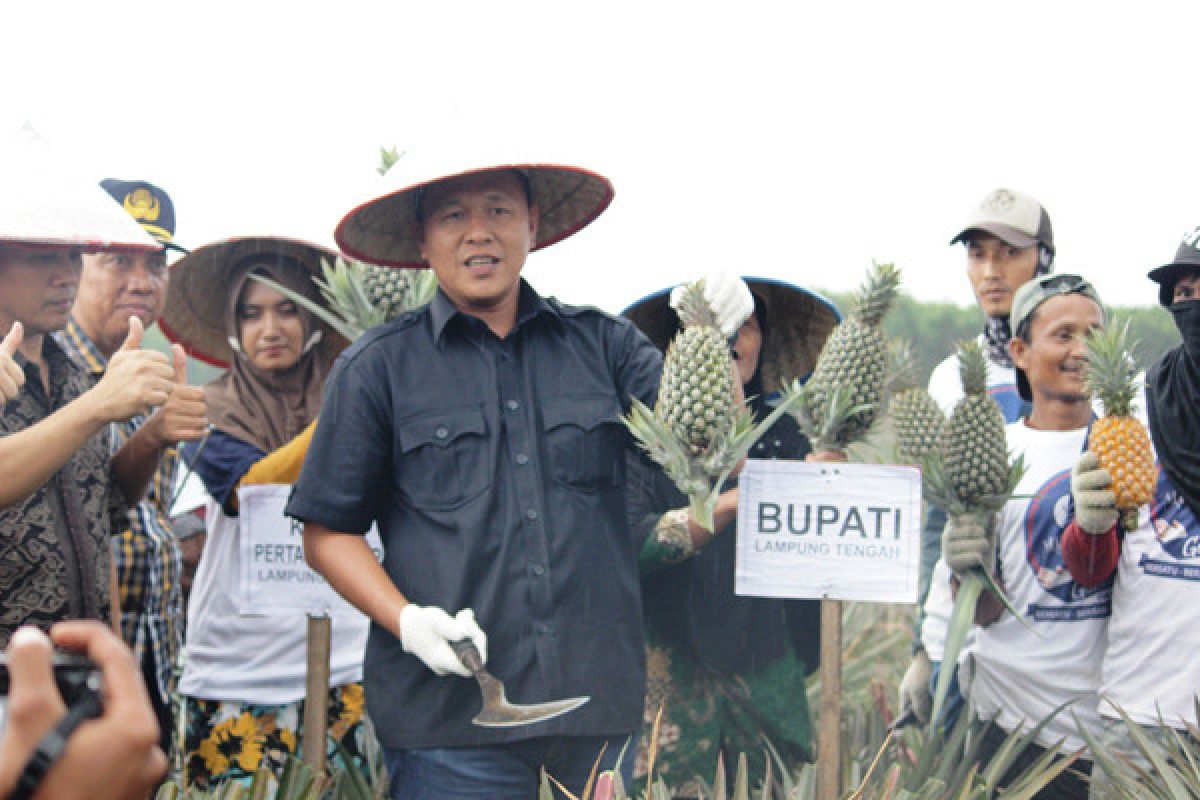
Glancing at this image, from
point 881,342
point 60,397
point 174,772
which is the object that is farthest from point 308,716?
point 881,342

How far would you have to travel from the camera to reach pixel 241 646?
410 centimetres

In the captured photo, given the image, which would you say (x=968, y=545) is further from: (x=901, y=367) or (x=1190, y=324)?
(x=1190, y=324)

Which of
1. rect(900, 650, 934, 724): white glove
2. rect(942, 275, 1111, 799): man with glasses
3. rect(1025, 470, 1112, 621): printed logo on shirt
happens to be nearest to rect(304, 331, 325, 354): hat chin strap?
rect(942, 275, 1111, 799): man with glasses

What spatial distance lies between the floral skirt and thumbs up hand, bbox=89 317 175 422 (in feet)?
4.82

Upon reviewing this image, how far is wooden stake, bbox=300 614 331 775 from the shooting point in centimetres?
335

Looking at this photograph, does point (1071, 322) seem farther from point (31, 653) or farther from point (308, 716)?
point (31, 653)

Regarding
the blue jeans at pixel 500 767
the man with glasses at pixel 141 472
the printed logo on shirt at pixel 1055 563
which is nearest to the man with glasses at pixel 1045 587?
the printed logo on shirt at pixel 1055 563

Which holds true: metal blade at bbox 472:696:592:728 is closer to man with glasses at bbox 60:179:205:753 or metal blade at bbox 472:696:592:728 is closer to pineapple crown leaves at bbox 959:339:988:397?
man with glasses at bbox 60:179:205:753

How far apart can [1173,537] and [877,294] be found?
1.12 m

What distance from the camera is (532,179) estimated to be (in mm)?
3322

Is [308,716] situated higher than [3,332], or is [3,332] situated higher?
[3,332]

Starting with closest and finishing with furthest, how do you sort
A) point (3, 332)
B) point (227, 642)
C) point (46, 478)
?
point (46, 478) → point (3, 332) → point (227, 642)

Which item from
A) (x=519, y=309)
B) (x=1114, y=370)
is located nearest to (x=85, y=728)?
(x=519, y=309)

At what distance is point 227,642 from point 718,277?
6.70ft
